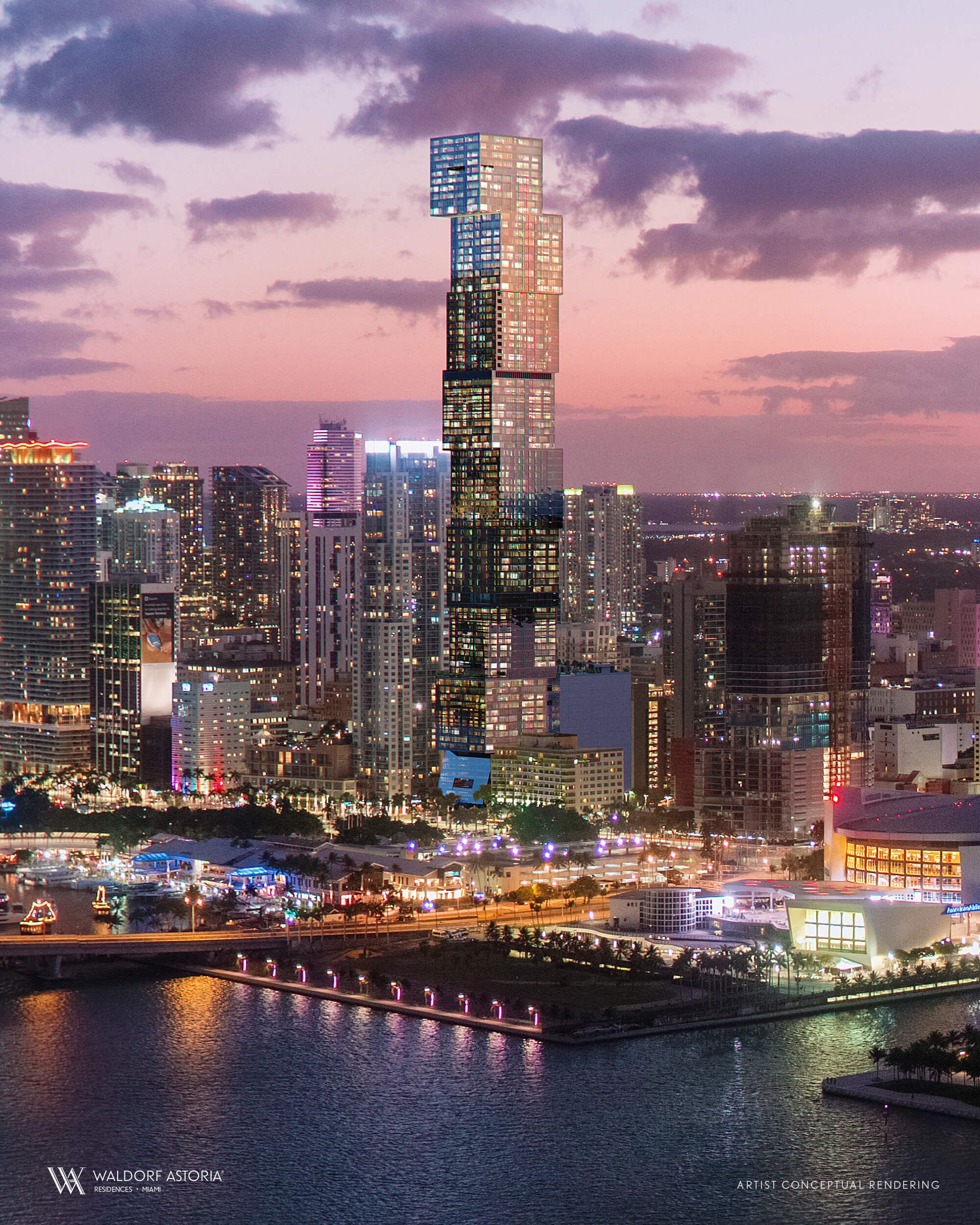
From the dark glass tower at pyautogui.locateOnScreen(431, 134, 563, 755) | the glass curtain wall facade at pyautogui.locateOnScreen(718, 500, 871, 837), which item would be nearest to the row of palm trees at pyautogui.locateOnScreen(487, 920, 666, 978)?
the glass curtain wall facade at pyautogui.locateOnScreen(718, 500, 871, 837)

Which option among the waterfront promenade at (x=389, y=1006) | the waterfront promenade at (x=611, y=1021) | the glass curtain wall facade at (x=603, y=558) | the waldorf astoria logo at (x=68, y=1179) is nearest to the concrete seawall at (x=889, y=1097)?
the waterfront promenade at (x=611, y=1021)

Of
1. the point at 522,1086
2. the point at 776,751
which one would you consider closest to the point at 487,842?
the point at 776,751

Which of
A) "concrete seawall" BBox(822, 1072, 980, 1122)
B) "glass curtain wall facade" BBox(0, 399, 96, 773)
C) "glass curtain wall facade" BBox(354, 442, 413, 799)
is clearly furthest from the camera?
"glass curtain wall facade" BBox(0, 399, 96, 773)

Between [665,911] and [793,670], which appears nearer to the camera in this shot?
[665,911]

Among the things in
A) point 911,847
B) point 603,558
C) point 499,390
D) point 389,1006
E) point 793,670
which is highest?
point 499,390

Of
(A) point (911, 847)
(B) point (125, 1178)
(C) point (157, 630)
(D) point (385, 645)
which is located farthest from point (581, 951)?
(C) point (157, 630)

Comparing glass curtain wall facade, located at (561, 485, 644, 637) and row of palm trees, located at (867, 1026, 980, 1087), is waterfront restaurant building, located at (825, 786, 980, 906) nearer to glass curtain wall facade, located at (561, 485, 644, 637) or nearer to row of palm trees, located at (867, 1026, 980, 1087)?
row of palm trees, located at (867, 1026, 980, 1087)

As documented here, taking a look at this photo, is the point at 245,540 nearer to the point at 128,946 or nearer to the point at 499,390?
the point at 499,390
